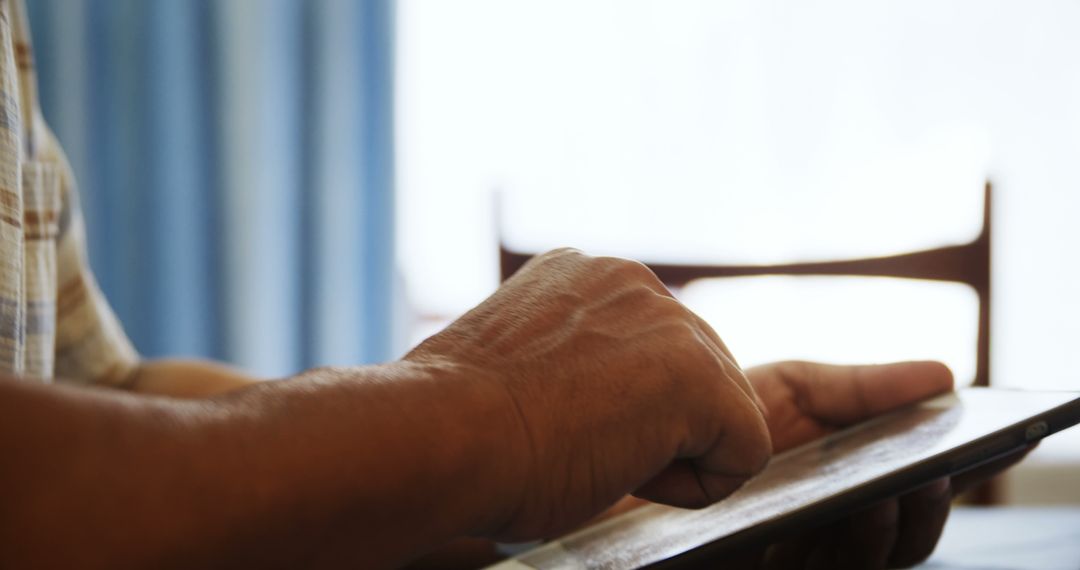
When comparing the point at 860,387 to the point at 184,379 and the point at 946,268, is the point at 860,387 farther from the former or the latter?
the point at 184,379

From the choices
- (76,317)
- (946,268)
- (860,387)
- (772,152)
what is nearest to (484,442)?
(860,387)

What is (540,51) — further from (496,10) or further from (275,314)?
(275,314)

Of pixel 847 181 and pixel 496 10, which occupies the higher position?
pixel 496 10

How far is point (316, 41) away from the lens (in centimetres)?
181

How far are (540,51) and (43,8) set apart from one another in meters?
1.03

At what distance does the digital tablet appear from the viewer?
0.34 metres

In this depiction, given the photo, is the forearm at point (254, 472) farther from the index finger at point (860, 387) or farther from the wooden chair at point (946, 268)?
the wooden chair at point (946, 268)

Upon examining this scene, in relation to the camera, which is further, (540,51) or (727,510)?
(540,51)

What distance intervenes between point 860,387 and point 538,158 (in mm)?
1388

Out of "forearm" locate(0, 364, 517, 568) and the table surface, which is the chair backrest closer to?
the table surface

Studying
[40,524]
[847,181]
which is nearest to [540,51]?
[847,181]

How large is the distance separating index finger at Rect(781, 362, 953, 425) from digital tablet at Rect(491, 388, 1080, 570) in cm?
2

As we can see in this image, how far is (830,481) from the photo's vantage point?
1.22 feet

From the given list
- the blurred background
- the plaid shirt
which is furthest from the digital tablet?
the blurred background
